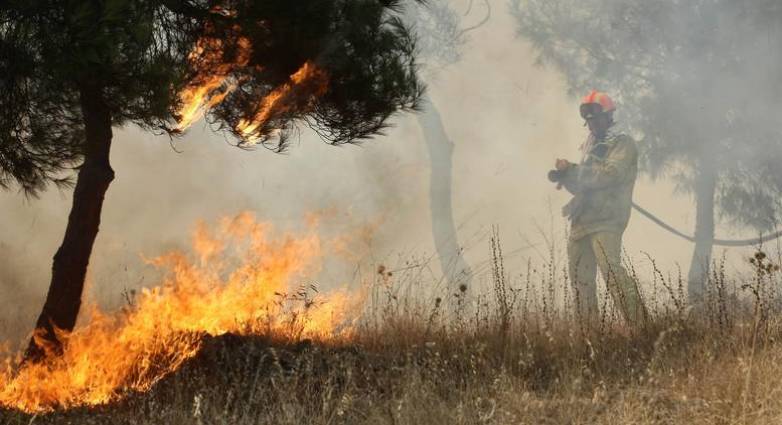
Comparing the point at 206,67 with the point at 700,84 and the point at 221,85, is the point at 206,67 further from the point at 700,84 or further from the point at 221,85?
the point at 700,84

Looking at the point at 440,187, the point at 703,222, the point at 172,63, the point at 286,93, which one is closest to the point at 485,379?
the point at 286,93

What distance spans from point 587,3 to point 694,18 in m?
1.74

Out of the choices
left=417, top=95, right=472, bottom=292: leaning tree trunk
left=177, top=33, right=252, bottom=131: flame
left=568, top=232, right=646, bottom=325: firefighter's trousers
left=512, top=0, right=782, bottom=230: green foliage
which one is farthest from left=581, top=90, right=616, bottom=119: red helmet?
left=417, top=95, right=472, bottom=292: leaning tree trunk

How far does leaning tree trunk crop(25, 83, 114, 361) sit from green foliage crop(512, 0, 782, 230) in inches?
345

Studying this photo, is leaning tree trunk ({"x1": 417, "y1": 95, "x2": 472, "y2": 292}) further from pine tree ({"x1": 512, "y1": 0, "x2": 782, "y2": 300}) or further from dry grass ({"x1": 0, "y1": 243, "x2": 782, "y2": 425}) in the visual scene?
dry grass ({"x1": 0, "y1": 243, "x2": 782, "y2": 425})

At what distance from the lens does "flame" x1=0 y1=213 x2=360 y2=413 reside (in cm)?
527

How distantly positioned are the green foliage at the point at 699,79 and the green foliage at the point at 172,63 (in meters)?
7.34

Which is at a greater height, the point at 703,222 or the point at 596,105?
the point at 703,222

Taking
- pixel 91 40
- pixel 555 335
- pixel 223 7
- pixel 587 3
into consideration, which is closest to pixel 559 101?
pixel 587 3

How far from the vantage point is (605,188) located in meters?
8.36

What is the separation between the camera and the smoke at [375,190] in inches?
509

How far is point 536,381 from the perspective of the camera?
5.46 metres

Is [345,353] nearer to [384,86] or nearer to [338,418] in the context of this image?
[338,418]

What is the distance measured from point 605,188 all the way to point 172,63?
5.08m
